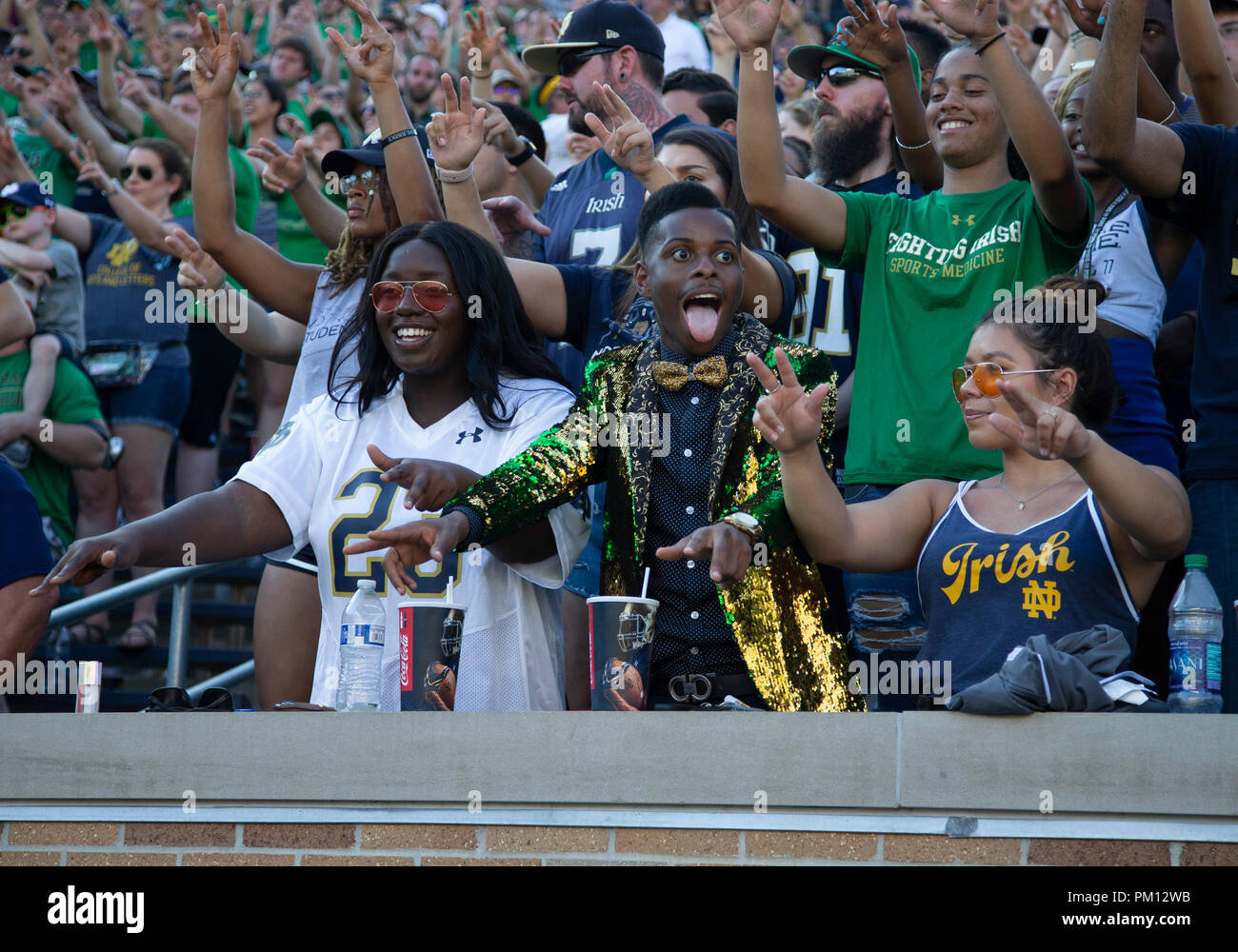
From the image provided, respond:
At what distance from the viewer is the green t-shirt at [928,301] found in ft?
14.0

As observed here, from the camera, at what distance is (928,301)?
4410 mm

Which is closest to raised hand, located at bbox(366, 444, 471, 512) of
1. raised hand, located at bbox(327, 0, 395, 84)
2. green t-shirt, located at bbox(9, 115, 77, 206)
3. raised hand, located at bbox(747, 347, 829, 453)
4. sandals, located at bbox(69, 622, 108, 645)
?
raised hand, located at bbox(747, 347, 829, 453)

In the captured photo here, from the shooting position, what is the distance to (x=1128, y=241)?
457cm

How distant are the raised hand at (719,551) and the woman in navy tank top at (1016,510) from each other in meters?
0.25

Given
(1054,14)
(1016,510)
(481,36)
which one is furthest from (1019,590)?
(1054,14)

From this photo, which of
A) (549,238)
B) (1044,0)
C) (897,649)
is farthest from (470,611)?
(1044,0)

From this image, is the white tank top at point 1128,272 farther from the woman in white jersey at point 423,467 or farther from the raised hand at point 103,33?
the raised hand at point 103,33

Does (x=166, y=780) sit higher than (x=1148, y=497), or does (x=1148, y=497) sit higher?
(x=1148, y=497)

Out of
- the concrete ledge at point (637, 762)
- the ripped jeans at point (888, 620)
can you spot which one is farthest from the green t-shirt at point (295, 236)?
the concrete ledge at point (637, 762)

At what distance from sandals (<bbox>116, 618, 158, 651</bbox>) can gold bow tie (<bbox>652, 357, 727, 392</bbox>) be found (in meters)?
4.09

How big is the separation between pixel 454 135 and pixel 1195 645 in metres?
2.80

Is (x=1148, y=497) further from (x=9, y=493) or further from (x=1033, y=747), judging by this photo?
(x=9, y=493)

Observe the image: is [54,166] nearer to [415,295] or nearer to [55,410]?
[55,410]
